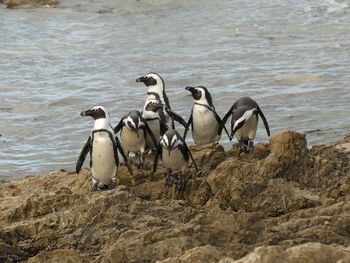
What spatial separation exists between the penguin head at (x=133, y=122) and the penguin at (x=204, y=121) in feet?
2.91

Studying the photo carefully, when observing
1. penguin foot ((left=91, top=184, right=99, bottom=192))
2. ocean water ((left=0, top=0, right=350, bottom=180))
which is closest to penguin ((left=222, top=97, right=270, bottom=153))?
penguin foot ((left=91, top=184, right=99, bottom=192))

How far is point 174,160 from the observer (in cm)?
750

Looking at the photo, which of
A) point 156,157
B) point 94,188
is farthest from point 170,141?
point 94,188

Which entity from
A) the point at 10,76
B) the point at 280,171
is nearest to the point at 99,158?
the point at 280,171

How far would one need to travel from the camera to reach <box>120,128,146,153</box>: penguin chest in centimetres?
839

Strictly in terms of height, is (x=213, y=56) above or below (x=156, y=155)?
below

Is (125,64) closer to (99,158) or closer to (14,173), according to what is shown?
(14,173)

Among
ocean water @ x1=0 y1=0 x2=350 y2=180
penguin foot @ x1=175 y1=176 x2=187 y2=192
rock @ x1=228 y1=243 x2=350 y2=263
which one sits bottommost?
ocean water @ x1=0 y1=0 x2=350 y2=180

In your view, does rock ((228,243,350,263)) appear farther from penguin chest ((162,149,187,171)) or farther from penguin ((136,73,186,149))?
penguin ((136,73,186,149))

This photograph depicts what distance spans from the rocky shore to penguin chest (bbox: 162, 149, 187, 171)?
0.43 ft

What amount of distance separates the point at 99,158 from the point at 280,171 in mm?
1609

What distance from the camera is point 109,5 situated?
2395 cm

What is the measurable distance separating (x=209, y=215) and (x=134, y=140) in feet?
10.1

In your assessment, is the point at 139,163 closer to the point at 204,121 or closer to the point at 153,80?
the point at 204,121
